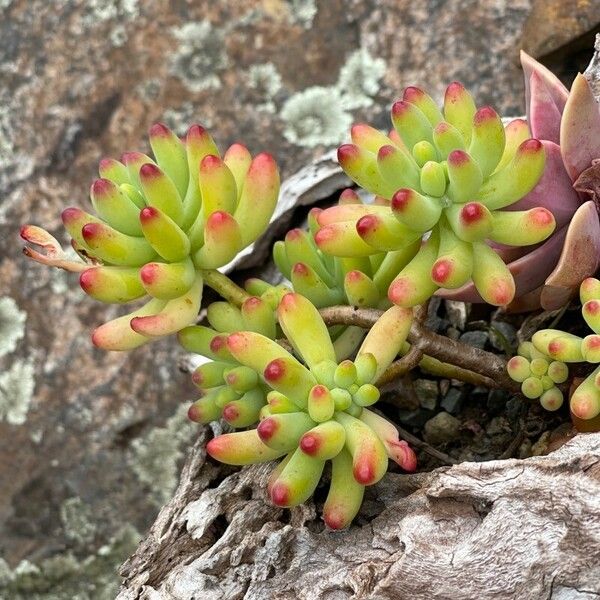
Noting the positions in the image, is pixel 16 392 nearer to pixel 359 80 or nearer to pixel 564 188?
pixel 359 80

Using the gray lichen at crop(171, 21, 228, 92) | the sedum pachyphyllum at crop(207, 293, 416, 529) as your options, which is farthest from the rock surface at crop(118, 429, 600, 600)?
the gray lichen at crop(171, 21, 228, 92)

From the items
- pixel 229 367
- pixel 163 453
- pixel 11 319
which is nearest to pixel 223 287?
pixel 229 367

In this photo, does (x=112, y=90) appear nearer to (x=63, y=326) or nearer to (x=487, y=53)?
(x=63, y=326)

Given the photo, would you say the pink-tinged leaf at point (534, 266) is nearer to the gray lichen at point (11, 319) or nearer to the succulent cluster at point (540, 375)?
the succulent cluster at point (540, 375)

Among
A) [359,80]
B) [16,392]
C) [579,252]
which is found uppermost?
[579,252]

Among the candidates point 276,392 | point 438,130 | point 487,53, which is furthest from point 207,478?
point 487,53

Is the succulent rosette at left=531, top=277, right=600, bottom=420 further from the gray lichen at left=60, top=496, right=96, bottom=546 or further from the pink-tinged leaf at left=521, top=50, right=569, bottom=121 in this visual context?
the gray lichen at left=60, top=496, right=96, bottom=546
